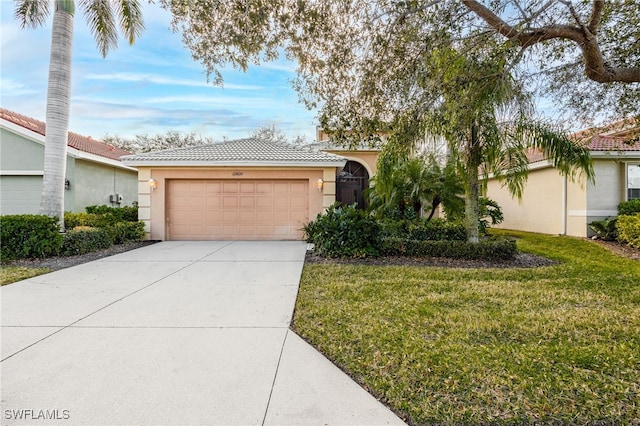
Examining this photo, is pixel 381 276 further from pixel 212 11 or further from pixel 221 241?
pixel 221 241

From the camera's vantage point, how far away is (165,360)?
2.92 metres

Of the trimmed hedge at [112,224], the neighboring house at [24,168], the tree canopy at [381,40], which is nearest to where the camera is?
the tree canopy at [381,40]

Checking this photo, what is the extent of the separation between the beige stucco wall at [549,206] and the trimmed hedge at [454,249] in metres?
3.58

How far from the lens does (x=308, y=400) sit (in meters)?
2.38

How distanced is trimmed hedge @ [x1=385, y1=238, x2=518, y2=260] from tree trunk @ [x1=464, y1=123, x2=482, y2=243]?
29cm

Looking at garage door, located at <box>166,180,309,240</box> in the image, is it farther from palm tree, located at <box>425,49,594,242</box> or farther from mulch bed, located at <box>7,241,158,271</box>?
palm tree, located at <box>425,49,594,242</box>

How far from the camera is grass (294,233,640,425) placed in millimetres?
2293

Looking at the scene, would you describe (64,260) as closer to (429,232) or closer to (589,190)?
(429,232)

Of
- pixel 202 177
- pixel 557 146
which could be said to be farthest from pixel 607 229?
pixel 202 177

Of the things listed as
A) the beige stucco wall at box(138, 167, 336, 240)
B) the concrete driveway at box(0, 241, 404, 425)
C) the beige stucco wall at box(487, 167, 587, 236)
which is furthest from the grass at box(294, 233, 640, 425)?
the beige stucco wall at box(487, 167, 587, 236)

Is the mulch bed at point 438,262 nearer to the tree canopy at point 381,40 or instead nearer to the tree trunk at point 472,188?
the tree trunk at point 472,188

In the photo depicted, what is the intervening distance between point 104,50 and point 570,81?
41.6ft

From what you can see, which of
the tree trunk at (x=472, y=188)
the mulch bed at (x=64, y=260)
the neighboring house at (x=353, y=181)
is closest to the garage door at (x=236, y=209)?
the mulch bed at (x=64, y=260)

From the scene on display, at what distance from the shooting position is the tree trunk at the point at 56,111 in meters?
8.28
